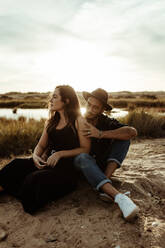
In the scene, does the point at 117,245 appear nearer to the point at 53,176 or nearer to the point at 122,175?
the point at 53,176

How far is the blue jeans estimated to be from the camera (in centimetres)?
282

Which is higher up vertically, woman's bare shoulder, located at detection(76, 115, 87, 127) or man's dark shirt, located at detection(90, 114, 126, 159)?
woman's bare shoulder, located at detection(76, 115, 87, 127)

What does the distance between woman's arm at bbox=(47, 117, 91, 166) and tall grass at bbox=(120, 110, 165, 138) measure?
4957mm

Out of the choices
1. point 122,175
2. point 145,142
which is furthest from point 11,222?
point 145,142

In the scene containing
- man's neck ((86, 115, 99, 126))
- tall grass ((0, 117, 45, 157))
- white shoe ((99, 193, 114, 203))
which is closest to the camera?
white shoe ((99, 193, 114, 203))

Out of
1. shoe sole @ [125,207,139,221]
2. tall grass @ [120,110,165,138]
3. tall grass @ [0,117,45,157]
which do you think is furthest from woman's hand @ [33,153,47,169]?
tall grass @ [120,110,165,138]

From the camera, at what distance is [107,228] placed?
2451 mm

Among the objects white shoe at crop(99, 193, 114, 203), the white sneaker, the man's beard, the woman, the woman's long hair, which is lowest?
white shoe at crop(99, 193, 114, 203)

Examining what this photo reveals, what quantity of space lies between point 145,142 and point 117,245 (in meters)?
4.98

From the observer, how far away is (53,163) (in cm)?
301

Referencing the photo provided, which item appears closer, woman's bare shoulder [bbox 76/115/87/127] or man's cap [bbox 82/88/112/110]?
woman's bare shoulder [bbox 76/115/87/127]

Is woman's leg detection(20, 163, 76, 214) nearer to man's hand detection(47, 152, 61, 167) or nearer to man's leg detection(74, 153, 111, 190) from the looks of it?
man's hand detection(47, 152, 61, 167)

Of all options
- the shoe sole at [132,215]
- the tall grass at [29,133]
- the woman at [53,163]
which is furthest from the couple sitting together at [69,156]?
the tall grass at [29,133]

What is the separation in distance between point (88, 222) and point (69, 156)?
0.81 metres
